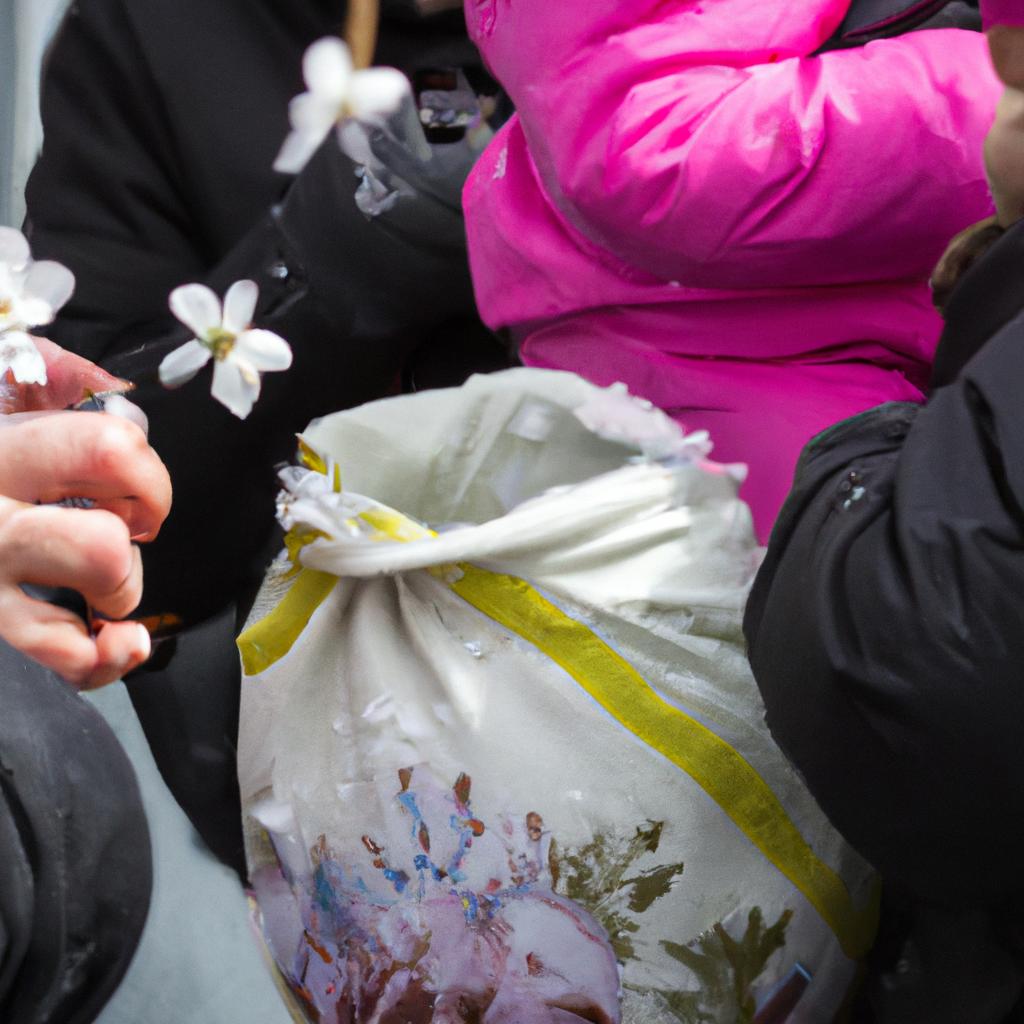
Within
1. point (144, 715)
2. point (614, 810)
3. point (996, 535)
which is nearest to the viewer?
point (996, 535)

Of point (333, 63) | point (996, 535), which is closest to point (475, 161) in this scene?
point (333, 63)

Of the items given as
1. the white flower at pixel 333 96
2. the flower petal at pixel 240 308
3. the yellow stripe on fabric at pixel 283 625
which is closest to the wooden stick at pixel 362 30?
the white flower at pixel 333 96

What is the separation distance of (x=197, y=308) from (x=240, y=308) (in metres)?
0.02

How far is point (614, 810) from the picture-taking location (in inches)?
17.4

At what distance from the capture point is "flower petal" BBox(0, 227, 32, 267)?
50cm

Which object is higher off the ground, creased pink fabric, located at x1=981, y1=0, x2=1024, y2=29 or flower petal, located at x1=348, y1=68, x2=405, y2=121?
creased pink fabric, located at x1=981, y1=0, x2=1024, y2=29

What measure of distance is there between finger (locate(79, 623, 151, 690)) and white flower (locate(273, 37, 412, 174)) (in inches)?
8.9

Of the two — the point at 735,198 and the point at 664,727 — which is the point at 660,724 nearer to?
the point at 664,727

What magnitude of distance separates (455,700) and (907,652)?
0.19 metres

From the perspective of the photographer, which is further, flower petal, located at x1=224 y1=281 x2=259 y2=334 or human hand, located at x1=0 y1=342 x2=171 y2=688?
flower petal, located at x1=224 y1=281 x2=259 y2=334

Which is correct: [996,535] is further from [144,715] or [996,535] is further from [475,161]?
[144,715]

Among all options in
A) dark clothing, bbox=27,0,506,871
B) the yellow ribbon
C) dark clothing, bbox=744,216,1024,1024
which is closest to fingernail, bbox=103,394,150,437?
dark clothing, bbox=27,0,506,871

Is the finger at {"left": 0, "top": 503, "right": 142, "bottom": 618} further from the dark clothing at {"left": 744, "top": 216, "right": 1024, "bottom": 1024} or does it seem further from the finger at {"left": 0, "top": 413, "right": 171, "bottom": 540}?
the dark clothing at {"left": 744, "top": 216, "right": 1024, "bottom": 1024}

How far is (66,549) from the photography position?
1.32 ft
